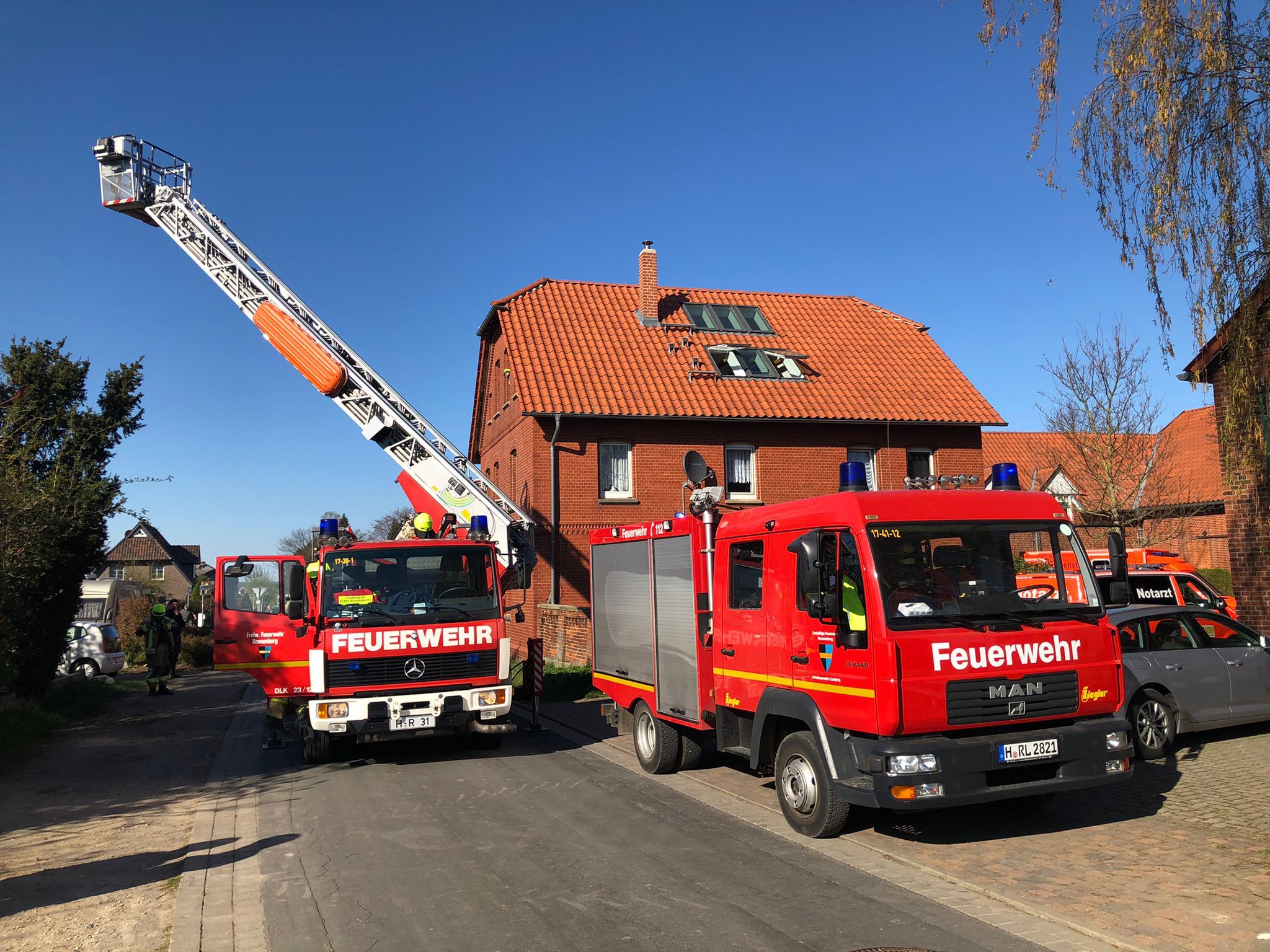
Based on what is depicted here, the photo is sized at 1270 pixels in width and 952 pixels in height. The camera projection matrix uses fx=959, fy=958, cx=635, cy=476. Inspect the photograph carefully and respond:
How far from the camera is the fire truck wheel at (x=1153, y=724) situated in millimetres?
9484

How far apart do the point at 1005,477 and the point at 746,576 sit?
2.33 metres

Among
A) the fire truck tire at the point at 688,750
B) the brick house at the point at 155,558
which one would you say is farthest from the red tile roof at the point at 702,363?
the brick house at the point at 155,558

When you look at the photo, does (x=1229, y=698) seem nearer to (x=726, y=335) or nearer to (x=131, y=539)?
(x=726, y=335)

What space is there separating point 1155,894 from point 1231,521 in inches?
439

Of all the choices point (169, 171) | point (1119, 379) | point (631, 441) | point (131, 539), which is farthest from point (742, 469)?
point (131, 539)

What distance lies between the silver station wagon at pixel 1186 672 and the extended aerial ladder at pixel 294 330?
1076cm

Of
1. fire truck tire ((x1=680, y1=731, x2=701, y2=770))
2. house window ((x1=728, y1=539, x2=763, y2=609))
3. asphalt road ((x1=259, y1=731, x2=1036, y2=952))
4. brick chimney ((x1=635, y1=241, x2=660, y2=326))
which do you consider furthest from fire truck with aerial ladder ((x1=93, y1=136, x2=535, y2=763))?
brick chimney ((x1=635, y1=241, x2=660, y2=326))

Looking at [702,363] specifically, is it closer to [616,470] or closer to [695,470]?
[616,470]

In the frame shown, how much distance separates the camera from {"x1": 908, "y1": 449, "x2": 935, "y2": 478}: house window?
26.0 meters

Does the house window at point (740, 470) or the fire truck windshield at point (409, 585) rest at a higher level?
the house window at point (740, 470)

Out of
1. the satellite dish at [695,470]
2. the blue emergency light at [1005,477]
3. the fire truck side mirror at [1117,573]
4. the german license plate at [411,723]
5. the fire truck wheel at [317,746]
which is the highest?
the satellite dish at [695,470]

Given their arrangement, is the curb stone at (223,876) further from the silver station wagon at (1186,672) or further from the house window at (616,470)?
the house window at (616,470)

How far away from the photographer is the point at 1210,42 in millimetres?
7180

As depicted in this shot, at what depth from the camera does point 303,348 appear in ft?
59.9
